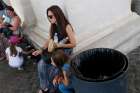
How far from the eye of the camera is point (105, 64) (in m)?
5.02

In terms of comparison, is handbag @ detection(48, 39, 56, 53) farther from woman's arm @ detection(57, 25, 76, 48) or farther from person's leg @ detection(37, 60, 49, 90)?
person's leg @ detection(37, 60, 49, 90)

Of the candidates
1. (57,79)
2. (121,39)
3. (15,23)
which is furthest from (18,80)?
(121,39)

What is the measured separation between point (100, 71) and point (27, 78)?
1.64 m

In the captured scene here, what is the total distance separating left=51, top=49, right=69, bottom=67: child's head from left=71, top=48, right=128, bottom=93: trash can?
151 millimetres

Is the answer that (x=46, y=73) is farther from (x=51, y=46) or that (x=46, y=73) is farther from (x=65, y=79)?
(x=65, y=79)

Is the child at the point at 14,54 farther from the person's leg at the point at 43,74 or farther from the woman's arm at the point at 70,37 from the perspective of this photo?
the woman's arm at the point at 70,37

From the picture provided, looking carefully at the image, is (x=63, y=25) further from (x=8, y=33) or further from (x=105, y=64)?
(x=8, y=33)

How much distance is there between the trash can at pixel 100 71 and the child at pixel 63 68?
0.52 feet

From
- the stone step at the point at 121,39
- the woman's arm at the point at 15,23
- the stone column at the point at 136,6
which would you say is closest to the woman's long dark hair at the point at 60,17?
the stone step at the point at 121,39

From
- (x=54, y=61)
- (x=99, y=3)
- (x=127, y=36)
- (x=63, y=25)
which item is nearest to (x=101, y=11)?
(x=99, y=3)

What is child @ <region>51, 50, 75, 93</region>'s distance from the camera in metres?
4.92

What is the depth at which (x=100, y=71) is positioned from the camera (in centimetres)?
504

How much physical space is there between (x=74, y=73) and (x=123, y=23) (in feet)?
6.88

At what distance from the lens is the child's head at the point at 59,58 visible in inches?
193
